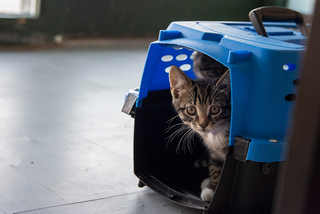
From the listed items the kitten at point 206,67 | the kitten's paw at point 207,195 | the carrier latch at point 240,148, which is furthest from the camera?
the kitten at point 206,67

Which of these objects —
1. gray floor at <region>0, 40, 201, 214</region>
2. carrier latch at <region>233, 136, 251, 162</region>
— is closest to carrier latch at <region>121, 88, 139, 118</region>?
gray floor at <region>0, 40, 201, 214</region>

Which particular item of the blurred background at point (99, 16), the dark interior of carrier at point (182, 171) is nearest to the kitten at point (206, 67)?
the dark interior of carrier at point (182, 171)

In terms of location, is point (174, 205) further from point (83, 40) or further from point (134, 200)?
point (83, 40)

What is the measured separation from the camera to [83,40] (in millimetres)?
5305

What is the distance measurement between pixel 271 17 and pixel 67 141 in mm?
1274

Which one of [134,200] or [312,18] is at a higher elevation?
[312,18]

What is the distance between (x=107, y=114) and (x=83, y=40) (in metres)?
2.94

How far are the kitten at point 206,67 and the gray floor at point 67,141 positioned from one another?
59cm

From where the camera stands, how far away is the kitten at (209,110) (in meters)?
1.47

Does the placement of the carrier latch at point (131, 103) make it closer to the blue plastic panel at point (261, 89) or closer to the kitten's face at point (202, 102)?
the kitten's face at point (202, 102)

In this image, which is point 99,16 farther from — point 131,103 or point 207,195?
point 207,195

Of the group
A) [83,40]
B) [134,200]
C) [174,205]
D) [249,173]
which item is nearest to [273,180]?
[249,173]

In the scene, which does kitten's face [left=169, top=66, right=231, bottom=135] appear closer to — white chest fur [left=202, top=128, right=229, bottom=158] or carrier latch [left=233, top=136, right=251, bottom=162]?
white chest fur [left=202, top=128, right=229, bottom=158]

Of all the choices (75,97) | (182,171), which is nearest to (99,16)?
(75,97)
